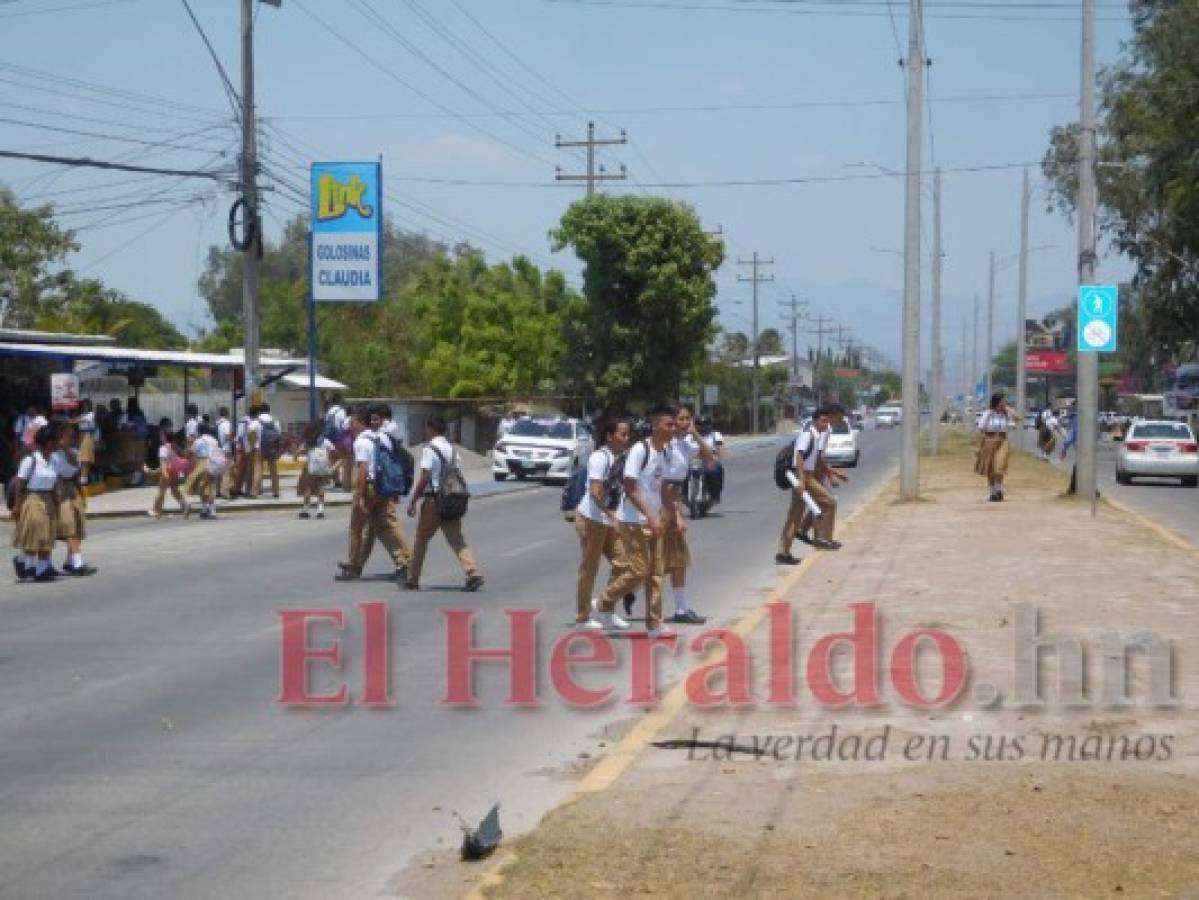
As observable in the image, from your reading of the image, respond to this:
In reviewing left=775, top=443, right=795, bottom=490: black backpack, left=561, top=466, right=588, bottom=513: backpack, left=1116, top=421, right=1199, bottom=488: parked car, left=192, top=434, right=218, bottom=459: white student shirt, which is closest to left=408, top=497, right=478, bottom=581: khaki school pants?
left=561, top=466, right=588, bottom=513: backpack

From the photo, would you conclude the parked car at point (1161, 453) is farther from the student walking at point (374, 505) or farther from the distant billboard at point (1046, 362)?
the distant billboard at point (1046, 362)

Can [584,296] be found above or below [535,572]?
above

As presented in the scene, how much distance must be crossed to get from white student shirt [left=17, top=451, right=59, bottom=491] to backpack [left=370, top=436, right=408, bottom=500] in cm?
333

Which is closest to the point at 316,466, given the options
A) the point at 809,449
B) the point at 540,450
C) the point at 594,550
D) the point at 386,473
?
the point at 809,449

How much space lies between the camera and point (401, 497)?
57.6ft

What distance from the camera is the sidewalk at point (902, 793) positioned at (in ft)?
21.2

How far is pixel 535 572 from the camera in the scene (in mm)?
19219

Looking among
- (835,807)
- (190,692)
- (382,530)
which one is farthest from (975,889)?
(382,530)

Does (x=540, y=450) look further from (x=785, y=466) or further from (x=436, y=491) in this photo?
(x=436, y=491)

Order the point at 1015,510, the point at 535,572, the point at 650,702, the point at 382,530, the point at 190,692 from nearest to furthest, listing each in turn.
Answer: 1. the point at 650,702
2. the point at 190,692
3. the point at 382,530
4. the point at 535,572
5. the point at 1015,510

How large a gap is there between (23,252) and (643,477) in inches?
2131

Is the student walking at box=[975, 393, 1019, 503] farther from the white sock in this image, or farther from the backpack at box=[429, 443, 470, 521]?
the white sock

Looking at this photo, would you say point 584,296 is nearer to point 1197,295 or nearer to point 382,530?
point 1197,295

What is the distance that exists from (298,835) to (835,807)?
2.27 m
